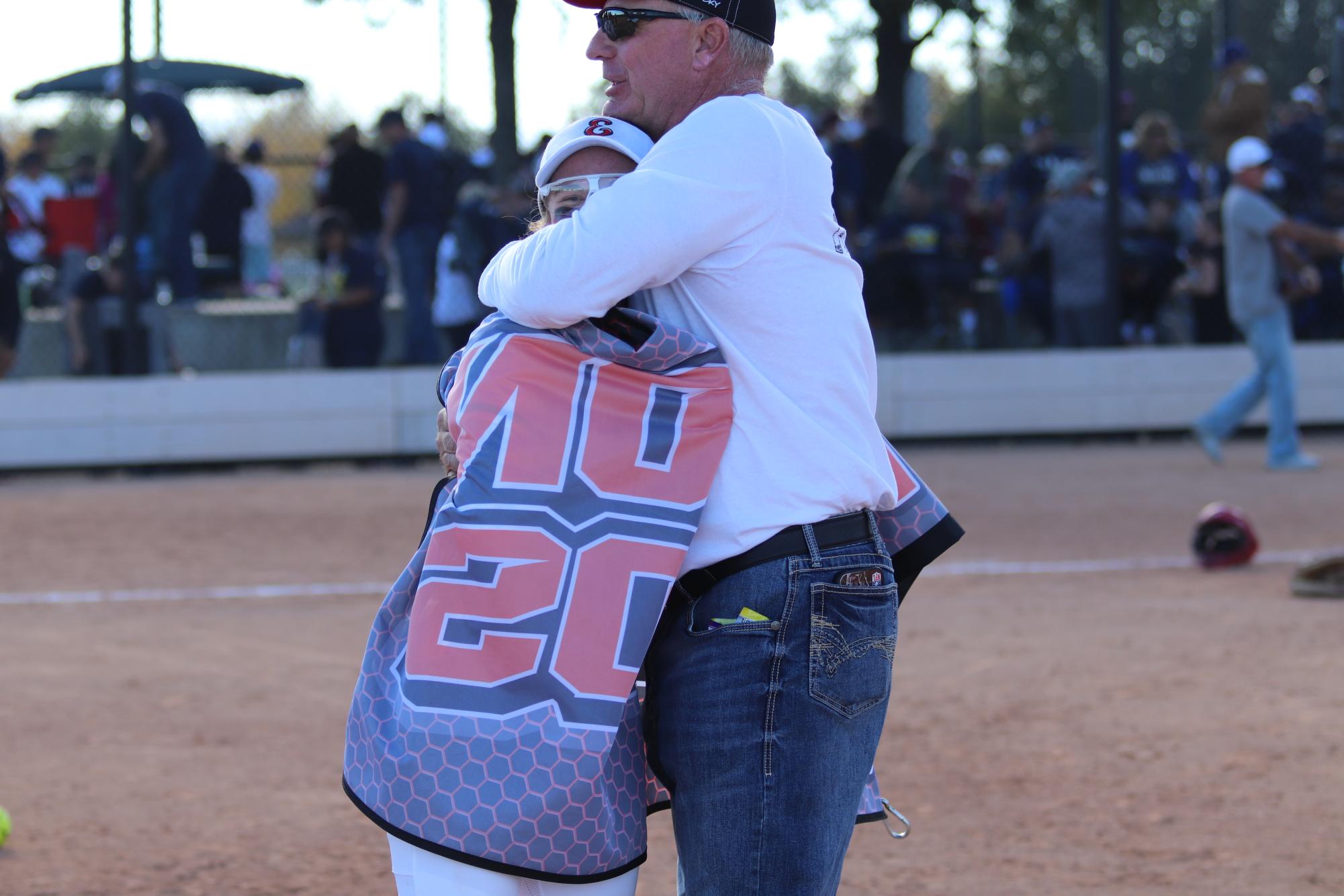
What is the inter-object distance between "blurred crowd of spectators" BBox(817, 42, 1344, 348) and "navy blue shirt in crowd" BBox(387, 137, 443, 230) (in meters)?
3.20

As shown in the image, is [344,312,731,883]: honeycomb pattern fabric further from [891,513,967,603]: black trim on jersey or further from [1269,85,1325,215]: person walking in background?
[1269,85,1325,215]: person walking in background

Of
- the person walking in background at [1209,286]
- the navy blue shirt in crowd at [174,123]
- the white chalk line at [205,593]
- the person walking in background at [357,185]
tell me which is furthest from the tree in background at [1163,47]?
the white chalk line at [205,593]

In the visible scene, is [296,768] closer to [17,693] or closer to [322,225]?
[17,693]

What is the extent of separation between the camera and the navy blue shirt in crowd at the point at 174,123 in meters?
12.7

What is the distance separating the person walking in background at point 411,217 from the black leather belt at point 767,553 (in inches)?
452

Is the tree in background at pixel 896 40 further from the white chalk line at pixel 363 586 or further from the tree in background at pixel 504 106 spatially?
the white chalk line at pixel 363 586

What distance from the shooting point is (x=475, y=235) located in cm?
1298

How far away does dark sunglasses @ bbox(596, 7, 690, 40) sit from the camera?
6.97 ft

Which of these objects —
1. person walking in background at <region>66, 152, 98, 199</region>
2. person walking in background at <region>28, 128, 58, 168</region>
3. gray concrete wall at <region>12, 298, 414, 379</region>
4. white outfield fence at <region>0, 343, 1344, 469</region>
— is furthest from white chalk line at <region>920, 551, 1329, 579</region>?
person walking in background at <region>28, 128, 58, 168</region>

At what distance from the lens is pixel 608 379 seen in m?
2.03

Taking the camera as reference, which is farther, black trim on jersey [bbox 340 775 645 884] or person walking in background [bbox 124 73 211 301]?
person walking in background [bbox 124 73 211 301]

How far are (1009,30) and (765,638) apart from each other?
17607 millimetres

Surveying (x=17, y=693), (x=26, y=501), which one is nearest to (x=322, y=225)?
(x=26, y=501)

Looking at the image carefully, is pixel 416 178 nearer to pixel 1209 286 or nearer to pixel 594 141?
pixel 1209 286
